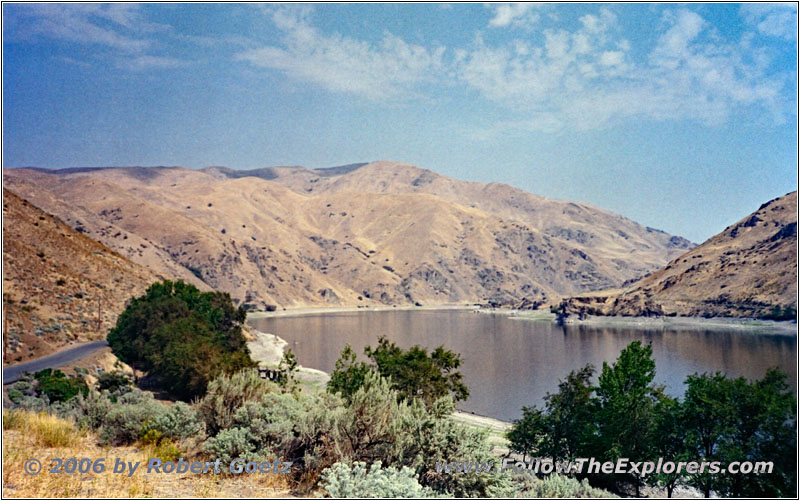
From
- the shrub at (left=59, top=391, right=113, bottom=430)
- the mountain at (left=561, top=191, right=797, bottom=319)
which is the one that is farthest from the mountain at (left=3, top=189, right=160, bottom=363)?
the mountain at (left=561, top=191, right=797, bottom=319)

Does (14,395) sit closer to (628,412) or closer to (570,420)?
(570,420)

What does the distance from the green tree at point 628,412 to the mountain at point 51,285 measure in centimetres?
3813

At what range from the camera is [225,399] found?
12.9 meters

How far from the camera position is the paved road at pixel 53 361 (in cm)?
3261

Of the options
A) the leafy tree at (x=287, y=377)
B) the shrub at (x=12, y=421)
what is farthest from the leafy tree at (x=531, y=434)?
the shrub at (x=12, y=421)

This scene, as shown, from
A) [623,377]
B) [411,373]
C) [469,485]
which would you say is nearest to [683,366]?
[623,377]

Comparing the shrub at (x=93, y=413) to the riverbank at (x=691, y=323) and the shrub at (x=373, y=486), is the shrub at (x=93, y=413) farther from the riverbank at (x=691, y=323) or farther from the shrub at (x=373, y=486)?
the riverbank at (x=691, y=323)

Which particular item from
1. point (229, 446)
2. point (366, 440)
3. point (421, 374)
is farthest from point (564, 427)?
point (229, 446)

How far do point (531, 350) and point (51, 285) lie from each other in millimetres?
59195

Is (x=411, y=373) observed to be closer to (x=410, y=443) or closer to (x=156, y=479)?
(x=410, y=443)

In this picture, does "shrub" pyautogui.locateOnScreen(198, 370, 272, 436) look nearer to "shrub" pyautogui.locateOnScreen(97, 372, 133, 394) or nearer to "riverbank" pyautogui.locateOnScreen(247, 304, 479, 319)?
"shrub" pyautogui.locateOnScreen(97, 372, 133, 394)

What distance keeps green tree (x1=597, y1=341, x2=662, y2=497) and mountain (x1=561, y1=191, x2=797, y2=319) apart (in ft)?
322

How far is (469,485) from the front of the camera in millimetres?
9500

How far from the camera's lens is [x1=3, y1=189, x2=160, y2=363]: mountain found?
4294cm
